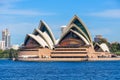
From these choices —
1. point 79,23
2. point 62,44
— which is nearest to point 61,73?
point 79,23

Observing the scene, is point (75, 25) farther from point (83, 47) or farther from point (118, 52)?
point (118, 52)

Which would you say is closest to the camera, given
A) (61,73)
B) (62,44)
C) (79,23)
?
(61,73)

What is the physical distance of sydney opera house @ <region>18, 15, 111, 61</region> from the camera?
11400 cm

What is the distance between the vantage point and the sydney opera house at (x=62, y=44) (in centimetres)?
11400

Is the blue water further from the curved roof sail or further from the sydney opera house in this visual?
the curved roof sail

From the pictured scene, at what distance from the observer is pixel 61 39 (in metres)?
117

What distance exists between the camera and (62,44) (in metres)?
117

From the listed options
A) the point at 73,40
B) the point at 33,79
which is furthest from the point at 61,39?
the point at 33,79

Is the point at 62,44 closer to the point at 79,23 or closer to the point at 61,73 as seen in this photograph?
the point at 79,23

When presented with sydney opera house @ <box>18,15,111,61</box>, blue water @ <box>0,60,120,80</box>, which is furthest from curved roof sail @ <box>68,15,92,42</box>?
blue water @ <box>0,60,120,80</box>

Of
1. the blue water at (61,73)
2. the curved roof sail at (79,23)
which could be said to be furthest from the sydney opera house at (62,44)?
the blue water at (61,73)

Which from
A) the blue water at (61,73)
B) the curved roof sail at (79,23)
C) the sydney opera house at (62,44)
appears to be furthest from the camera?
the sydney opera house at (62,44)

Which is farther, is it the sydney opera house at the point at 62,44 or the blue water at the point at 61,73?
the sydney opera house at the point at 62,44

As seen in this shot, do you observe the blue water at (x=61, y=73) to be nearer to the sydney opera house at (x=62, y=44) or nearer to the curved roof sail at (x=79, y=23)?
the sydney opera house at (x=62, y=44)
